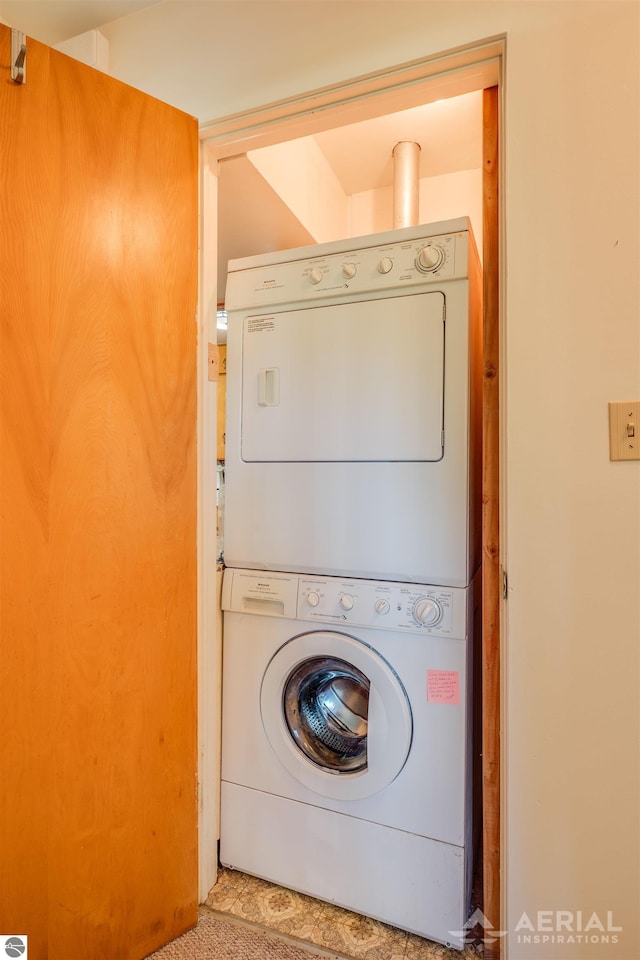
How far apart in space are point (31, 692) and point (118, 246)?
106 centimetres

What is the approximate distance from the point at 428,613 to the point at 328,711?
0.52 metres

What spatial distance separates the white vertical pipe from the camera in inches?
86.5

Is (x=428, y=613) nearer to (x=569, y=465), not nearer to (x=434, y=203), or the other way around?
(x=569, y=465)

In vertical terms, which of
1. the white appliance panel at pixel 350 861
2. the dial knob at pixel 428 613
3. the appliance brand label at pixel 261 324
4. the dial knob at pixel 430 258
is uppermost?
the dial knob at pixel 430 258

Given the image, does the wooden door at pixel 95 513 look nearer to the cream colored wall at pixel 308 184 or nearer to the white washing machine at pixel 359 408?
the white washing machine at pixel 359 408

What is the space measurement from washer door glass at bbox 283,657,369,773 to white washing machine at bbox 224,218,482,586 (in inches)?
12.3

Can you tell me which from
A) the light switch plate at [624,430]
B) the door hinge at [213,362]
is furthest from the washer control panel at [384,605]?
the door hinge at [213,362]

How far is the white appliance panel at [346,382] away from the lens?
4.60 ft

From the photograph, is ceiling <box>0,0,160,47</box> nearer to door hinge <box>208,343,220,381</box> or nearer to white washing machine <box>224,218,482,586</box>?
white washing machine <box>224,218,482,586</box>

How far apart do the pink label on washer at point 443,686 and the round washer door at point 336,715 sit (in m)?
0.08

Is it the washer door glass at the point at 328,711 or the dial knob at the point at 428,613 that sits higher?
the dial knob at the point at 428,613

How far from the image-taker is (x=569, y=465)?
1102 mm

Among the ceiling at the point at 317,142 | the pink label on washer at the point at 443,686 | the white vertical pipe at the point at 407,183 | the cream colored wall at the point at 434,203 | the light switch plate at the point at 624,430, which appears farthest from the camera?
the cream colored wall at the point at 434,203

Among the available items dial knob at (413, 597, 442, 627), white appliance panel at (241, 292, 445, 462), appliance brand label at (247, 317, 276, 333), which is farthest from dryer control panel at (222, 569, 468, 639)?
appliance brand label at (247, 317, 276, 333)
